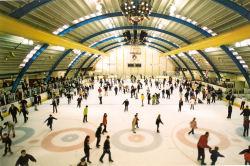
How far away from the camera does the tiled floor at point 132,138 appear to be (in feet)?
30.9

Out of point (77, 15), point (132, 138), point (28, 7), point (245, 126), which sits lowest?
point (132, 138)

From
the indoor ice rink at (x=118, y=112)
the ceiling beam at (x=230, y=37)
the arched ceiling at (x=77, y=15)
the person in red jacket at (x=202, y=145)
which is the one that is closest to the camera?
the person in red jacket at (x=202, y=145)

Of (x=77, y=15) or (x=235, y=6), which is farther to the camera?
(x=77, y=15)

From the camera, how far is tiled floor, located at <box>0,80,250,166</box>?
941 cm

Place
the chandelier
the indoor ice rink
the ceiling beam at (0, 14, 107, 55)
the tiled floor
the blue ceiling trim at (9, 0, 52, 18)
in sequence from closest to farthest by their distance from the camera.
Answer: the ceiling beam at (0, 14, 107, 55) < the tiled floor < the indoor ice rink < the chandelier < the blue ceiling trim at (9, 0, 52, 18)

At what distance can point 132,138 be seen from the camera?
1200 centimetres

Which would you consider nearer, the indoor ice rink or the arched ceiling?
the indoor ice rink

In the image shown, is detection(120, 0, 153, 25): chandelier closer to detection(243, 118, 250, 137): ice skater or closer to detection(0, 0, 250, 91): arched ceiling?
detection(0, 0, 250, 91): arched ceiling

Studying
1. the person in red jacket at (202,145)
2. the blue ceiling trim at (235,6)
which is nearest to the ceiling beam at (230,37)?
the blue ceiling trim at (235,6)

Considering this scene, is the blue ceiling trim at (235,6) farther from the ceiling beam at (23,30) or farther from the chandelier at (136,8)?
the ceiling beam at (23,30)

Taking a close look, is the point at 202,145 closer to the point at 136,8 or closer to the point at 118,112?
the point at 136,8

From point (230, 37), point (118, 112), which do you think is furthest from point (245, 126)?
point (118, 112)

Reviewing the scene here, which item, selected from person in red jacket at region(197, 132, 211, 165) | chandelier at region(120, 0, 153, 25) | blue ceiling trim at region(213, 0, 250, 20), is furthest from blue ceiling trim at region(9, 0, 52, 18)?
person in red jacket at region(197, 132, 211, 165)

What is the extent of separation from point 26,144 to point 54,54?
17.6 metres
